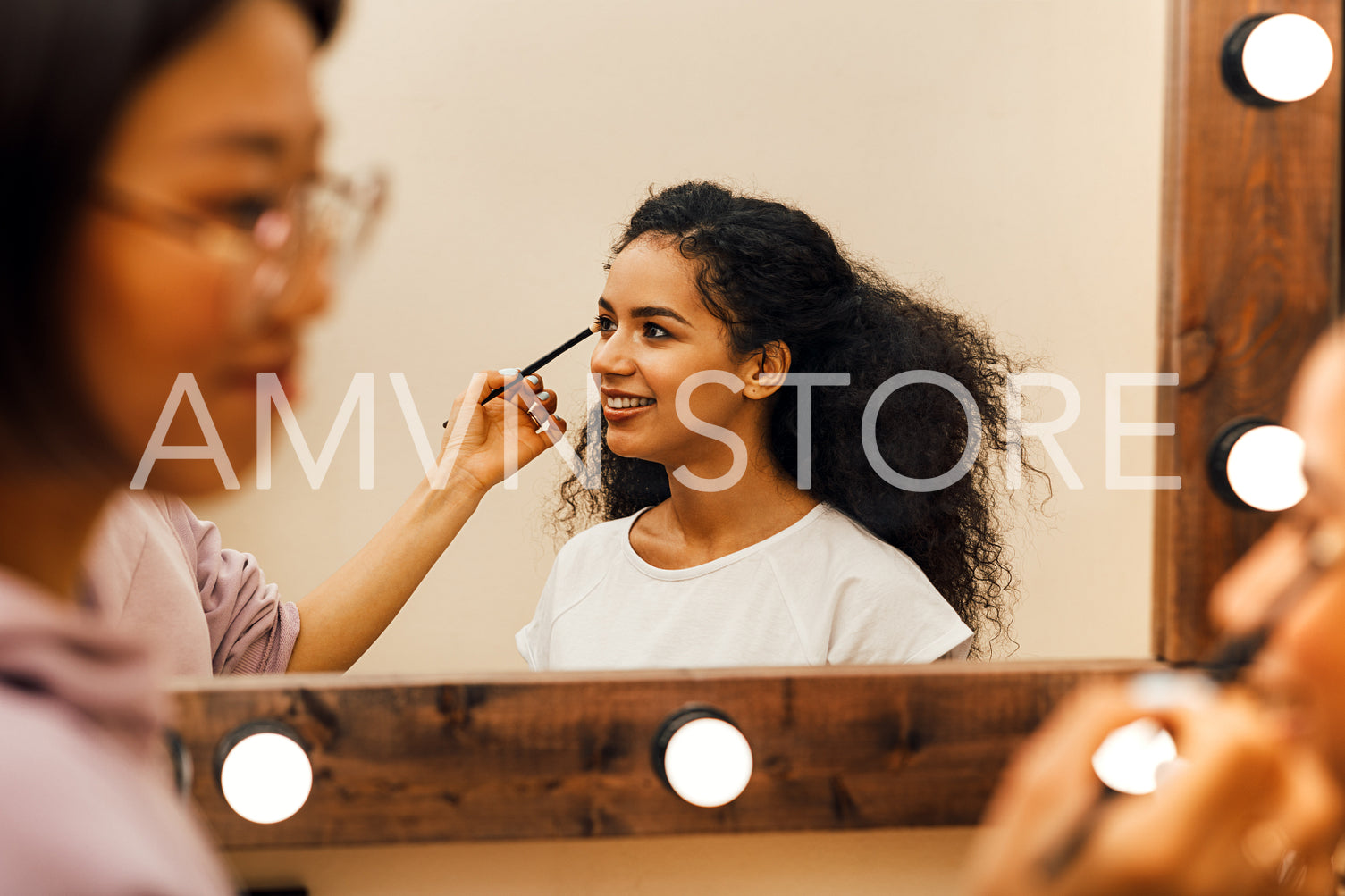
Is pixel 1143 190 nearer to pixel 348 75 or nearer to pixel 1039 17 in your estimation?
pixel 1039 17

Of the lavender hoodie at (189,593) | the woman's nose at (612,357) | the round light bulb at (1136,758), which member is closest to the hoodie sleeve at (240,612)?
the lavender hoodie at (189,593)

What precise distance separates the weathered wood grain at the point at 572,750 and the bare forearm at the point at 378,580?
0.03m

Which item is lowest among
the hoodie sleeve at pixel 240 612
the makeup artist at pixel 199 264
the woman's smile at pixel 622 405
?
the hoodie sleeve at pixel 240 612

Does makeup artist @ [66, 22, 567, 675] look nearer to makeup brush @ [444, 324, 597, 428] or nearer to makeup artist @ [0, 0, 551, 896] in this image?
makeup artist @ [0, 0, 551, 896]

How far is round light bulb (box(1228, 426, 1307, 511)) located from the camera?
711 mm

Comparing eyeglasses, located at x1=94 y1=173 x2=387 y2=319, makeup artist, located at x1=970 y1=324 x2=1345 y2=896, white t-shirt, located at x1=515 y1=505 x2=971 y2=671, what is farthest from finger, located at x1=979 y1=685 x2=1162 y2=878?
white t-shirt, located at x1=515 y1=505 x2=971 y2=671

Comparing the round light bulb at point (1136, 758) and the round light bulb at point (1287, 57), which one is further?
the round light bulb at point (1287, 57)

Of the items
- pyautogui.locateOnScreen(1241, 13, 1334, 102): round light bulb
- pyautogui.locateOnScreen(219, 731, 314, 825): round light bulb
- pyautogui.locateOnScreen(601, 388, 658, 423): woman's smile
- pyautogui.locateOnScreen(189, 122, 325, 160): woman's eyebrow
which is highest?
pyautogui.locateOnScreen(1241, 13, 1334, 102): round light bulb

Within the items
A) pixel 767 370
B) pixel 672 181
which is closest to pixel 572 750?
pixel 767 370

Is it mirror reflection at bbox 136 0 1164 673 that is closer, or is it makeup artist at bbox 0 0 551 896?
makeup artist at bbox 0 0 551 896

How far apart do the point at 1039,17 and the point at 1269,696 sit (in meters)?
0.57

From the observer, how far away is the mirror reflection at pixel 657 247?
2.25 feet

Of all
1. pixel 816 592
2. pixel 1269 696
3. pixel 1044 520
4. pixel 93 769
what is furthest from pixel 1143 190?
pixel 93 769

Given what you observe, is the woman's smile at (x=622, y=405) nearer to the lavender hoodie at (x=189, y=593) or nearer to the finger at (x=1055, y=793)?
the lavender hoodie at (x=189, y=593)
